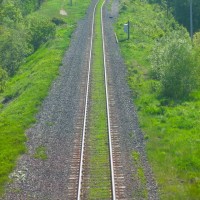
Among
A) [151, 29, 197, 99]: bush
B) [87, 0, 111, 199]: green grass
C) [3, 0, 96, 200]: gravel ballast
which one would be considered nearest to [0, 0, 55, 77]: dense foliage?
[3, 0, 96, 200]: gravel ballast

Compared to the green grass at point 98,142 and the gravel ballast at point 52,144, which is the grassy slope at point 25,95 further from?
the green grass at point 98,142

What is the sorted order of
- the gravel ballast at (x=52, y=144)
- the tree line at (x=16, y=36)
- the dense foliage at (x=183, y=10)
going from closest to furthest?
the gravel ballast at (x=52, y=144) → the tree line at (x=16, y=36) → the dense foliage at (x=183, y=10)

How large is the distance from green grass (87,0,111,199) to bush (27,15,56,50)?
17647 millimetres

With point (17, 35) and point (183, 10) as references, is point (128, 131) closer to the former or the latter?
point (17, 35)

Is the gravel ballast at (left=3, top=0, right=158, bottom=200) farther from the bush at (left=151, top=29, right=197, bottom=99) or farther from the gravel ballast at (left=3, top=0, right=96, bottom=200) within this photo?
the bush at (left=151, top=29, right=197, bottom=99)

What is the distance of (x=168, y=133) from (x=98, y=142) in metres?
4.01

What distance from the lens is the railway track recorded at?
17672 mm

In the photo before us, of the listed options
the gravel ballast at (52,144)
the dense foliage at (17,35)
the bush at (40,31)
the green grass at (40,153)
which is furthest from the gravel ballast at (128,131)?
the bush at (40,31)

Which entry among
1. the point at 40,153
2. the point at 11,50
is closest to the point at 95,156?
the point at 40,153

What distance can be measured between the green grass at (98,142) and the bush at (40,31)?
57.9 feet

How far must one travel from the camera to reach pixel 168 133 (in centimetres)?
2338

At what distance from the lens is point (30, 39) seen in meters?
53.4

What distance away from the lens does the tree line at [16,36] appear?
46438 mm

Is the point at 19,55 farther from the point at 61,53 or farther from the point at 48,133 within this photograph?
the point at 48,133
